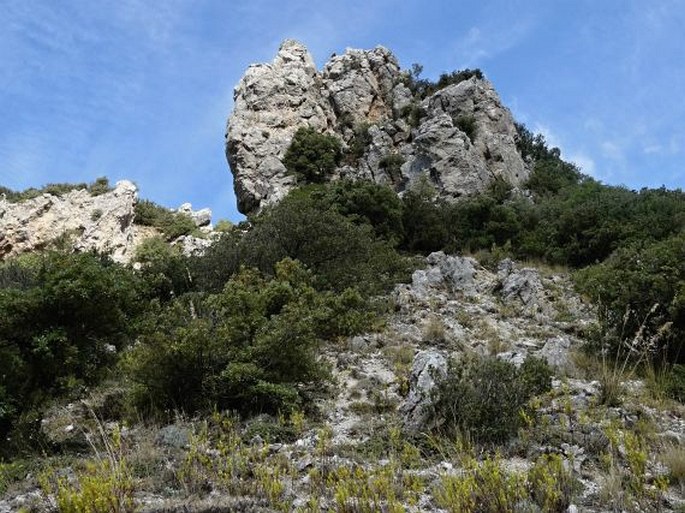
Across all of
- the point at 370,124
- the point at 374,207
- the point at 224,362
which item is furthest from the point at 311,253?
the point at 370,124

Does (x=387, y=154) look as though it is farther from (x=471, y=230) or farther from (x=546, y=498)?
(x=546, y=498)

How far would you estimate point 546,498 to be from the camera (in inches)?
155

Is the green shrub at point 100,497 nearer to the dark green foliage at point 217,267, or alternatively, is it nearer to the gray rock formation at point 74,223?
the dark green foliage at point 217,267

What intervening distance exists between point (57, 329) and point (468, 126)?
92.5 ft

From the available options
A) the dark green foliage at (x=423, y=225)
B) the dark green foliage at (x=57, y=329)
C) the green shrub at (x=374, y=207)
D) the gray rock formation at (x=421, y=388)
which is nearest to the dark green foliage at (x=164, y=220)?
the green shrub at (x=374, y=207)

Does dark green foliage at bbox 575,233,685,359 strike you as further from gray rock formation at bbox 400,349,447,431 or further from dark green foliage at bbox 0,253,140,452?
dark green foliage at bbox 0,253,140,452

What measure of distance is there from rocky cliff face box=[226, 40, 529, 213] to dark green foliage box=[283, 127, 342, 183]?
1.79ft

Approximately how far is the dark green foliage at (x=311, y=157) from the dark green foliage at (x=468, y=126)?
669 centimetres

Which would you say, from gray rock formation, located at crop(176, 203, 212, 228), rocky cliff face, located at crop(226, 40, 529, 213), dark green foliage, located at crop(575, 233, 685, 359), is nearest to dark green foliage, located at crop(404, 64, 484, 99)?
rocky cliff face, located at crop(226, 40, 529, 213)

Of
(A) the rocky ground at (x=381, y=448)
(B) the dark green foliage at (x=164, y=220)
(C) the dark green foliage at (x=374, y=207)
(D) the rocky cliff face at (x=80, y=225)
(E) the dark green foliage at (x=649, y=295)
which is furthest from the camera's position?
(B) the dark green foliage at (x=164, y=220)

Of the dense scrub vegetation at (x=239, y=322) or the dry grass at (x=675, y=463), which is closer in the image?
the dry grass at (x=675, y=463)

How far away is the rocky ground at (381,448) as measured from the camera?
4.23m

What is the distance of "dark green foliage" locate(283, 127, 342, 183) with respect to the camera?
32156 mm

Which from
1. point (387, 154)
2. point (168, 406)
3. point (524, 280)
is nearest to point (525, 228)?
point (524, 280)
